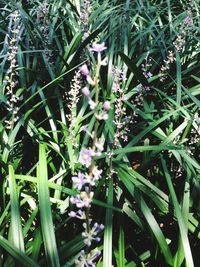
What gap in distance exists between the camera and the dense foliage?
2016 millimetres

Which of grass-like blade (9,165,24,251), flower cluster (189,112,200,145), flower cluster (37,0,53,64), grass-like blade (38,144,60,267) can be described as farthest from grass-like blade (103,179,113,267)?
flower cluster (37,0,53,64)

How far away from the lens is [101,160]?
8.50ft

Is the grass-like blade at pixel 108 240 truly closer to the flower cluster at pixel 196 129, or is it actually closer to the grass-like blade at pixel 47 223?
the grass-like blade at pixel 47 223

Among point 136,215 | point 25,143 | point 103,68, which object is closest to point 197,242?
point 136,215

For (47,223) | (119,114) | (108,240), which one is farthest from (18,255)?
Answer: (119,114)

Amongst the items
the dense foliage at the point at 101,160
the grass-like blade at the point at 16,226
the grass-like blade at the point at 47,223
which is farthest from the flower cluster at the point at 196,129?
the grass-like blade at the point at 16,226

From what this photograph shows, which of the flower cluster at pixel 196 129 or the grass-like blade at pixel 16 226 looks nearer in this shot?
the grass-like blade at pixel 16 226

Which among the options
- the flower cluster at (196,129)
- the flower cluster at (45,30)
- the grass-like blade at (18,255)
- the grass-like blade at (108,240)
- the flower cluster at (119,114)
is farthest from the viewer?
the flower cluster at (45,30)

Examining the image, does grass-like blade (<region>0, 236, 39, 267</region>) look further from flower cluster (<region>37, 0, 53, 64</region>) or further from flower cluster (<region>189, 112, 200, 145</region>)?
flower cluster (<region>37, 0, 53, 64</region>)

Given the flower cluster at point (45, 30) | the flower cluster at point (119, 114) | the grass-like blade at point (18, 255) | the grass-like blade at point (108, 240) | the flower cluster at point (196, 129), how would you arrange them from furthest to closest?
the flower cluster at point (45, 30)
the flower cluster at point (196, 129)
the flower cluster at point (119, 114)
the grass-like blade at point (108, 240)
the grass-like blade at point (18, 255)

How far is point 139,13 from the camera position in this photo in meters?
4.53

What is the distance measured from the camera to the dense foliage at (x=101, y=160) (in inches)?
79.4

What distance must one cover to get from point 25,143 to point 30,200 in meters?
0.63

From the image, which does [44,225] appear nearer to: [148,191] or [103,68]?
[148,191]
